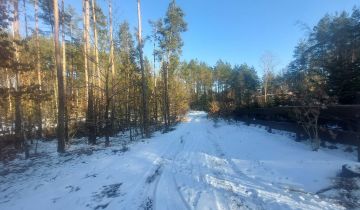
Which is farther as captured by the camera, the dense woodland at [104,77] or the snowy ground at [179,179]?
the dense woodland at [104,77]

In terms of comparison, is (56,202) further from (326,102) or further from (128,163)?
(326,102)

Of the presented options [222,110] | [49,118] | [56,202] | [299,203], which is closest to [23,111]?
[49,118]

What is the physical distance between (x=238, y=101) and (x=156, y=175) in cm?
2619

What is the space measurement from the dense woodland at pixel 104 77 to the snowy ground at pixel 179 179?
2802 mm

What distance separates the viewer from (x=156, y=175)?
7.27 metres

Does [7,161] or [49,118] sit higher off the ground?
[49,118]

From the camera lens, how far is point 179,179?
6750mm

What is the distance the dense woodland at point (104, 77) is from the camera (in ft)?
37.7

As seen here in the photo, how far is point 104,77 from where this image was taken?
1720 cm

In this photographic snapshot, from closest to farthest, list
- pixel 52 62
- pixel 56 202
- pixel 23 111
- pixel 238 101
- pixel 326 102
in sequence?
pixel 56 202 < pixel 326 102 < pixel 23 111 < pixel 52 62 < pixel 238 101

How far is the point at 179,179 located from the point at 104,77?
12.3 metres

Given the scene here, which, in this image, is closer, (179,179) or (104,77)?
(179,179)

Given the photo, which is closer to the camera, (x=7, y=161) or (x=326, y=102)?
(x=326, y=102)

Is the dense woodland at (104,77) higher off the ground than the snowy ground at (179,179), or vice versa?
the dense woodland at (104,77)
